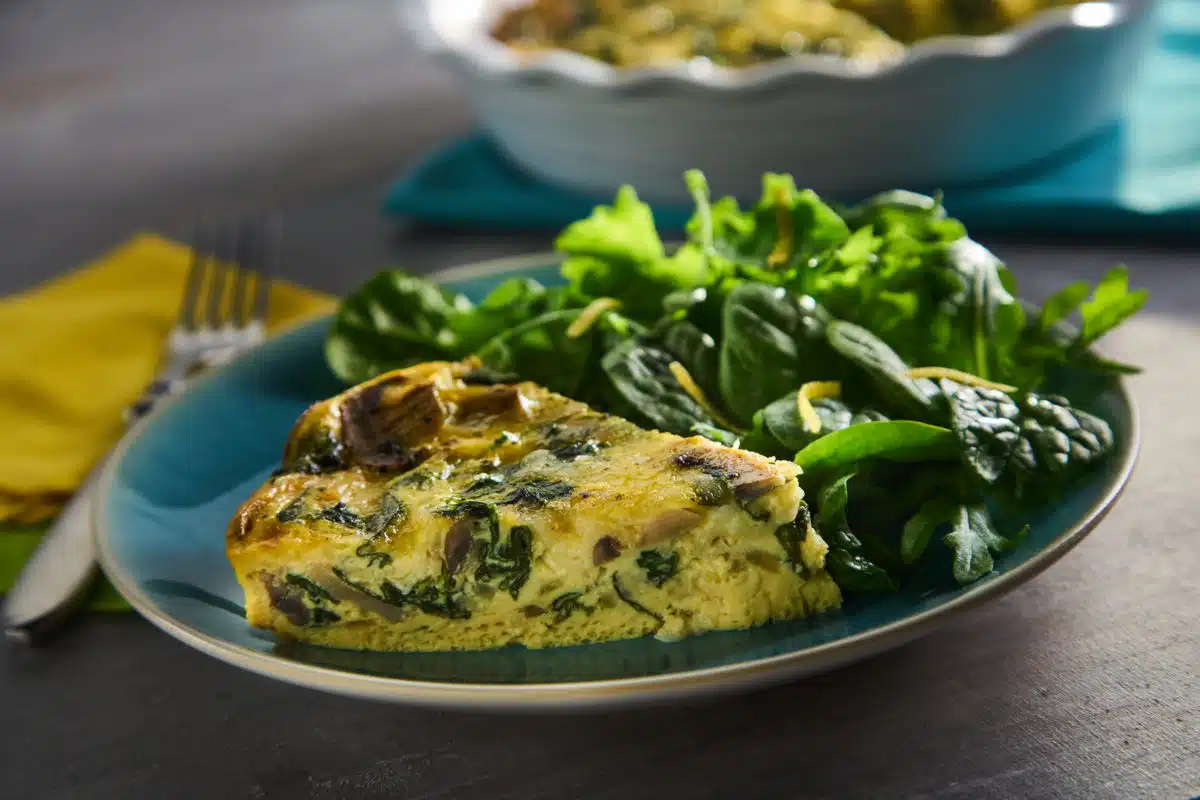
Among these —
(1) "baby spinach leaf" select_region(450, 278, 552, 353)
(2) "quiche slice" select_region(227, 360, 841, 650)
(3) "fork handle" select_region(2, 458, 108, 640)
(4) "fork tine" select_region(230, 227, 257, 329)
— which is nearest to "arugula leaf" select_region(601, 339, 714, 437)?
(2) "quiche slice" select_region(227, 360, 841, 650)

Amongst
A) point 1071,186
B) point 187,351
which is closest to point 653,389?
point 187,351

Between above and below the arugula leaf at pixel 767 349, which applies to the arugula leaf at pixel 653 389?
below

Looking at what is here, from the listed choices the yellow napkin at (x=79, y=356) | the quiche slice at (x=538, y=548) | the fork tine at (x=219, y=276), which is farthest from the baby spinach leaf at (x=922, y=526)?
the fork tine at (x=219, y=276)

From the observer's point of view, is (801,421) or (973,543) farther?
(801,421)

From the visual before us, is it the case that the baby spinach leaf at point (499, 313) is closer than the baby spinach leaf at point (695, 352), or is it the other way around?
the baby spinach leaf at point (695, 352)

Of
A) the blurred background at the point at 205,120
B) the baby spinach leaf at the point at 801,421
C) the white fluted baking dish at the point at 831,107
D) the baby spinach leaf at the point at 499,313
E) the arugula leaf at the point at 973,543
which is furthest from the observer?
the blurred background at the point at 205,120

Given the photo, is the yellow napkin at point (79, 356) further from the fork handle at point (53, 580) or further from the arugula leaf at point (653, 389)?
the arugula leaf at point (653, 389)

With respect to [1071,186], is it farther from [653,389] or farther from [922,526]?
[922,526]

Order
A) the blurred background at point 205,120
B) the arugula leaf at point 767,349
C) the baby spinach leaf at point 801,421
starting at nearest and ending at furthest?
the baby spinach leaf at point 801,421 < the arugula leaf at point 767,349 < the blurred background at point 205,120
